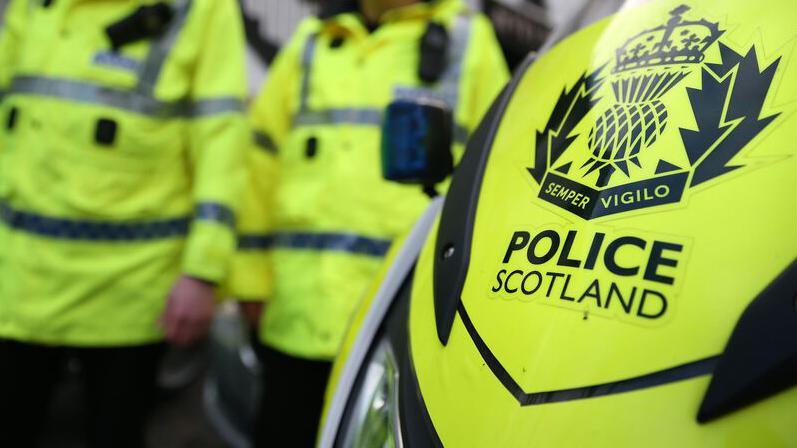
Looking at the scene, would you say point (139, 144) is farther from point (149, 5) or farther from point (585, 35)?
point (585, 35)

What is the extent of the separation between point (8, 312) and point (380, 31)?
54.5 inches

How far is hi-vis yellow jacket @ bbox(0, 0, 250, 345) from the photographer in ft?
6.07

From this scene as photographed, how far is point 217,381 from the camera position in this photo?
2.96 meters

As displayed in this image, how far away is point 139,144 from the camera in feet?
Answer: 6.18

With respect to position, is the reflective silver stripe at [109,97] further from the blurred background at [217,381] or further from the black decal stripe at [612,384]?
the black decal stripe at [612,384]

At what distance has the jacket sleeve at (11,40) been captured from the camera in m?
2.07

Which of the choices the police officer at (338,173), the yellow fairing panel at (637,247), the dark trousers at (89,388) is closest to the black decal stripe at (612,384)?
the yellow fairing panel at (637,247)

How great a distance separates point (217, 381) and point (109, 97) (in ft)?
5.00

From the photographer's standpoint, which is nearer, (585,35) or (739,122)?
(739,122)

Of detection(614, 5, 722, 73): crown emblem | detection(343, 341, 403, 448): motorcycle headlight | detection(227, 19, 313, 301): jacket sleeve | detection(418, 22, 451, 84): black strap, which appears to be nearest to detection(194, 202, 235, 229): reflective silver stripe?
detection(227, 19, 313, 301): jacket sleeve

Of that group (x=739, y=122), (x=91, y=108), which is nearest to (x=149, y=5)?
(x=91, y=108)

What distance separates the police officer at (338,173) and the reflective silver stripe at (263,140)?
0.07 metres

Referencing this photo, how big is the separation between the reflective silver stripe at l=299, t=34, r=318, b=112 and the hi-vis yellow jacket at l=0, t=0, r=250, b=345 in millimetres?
235

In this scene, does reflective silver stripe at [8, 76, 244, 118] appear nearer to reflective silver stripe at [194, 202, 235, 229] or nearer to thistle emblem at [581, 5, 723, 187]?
reflective silver stripe at [194, 202, 235, 229]
